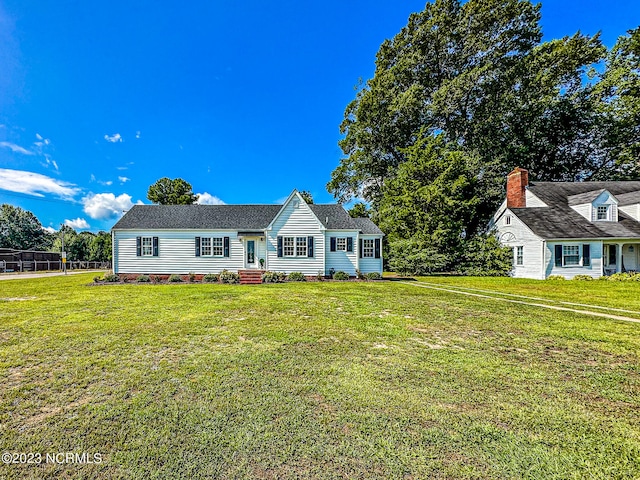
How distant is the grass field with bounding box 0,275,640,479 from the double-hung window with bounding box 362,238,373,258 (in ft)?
40.3

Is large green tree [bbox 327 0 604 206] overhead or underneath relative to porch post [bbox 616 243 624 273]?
overhead

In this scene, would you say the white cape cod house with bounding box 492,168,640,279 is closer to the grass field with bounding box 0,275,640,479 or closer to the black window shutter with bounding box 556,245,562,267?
the black window shutter with bounding box 556,245,562,267

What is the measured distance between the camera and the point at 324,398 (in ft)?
11.2

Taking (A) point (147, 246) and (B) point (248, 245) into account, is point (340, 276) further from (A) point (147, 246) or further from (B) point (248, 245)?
(A) point (147, 246)

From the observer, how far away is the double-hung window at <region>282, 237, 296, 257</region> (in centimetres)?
1792

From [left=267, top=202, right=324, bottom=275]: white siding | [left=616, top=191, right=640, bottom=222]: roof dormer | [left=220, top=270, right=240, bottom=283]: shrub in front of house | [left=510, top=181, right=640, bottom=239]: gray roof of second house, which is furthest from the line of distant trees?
[left=616, top=191, right=640, bottom=222]: roof dormer

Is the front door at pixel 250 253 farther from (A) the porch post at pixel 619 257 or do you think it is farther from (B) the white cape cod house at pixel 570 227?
(A) the porch post at pixel 619 257

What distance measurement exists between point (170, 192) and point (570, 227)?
41649 millimetres

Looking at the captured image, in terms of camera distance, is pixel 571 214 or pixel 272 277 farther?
pixel 571 214

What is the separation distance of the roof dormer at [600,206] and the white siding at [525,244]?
476 cm

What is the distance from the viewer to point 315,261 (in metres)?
18.0

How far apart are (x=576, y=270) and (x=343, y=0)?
22.0 m

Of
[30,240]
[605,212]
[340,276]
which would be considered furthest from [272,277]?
[30,240]

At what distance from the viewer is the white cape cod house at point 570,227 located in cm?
1825
